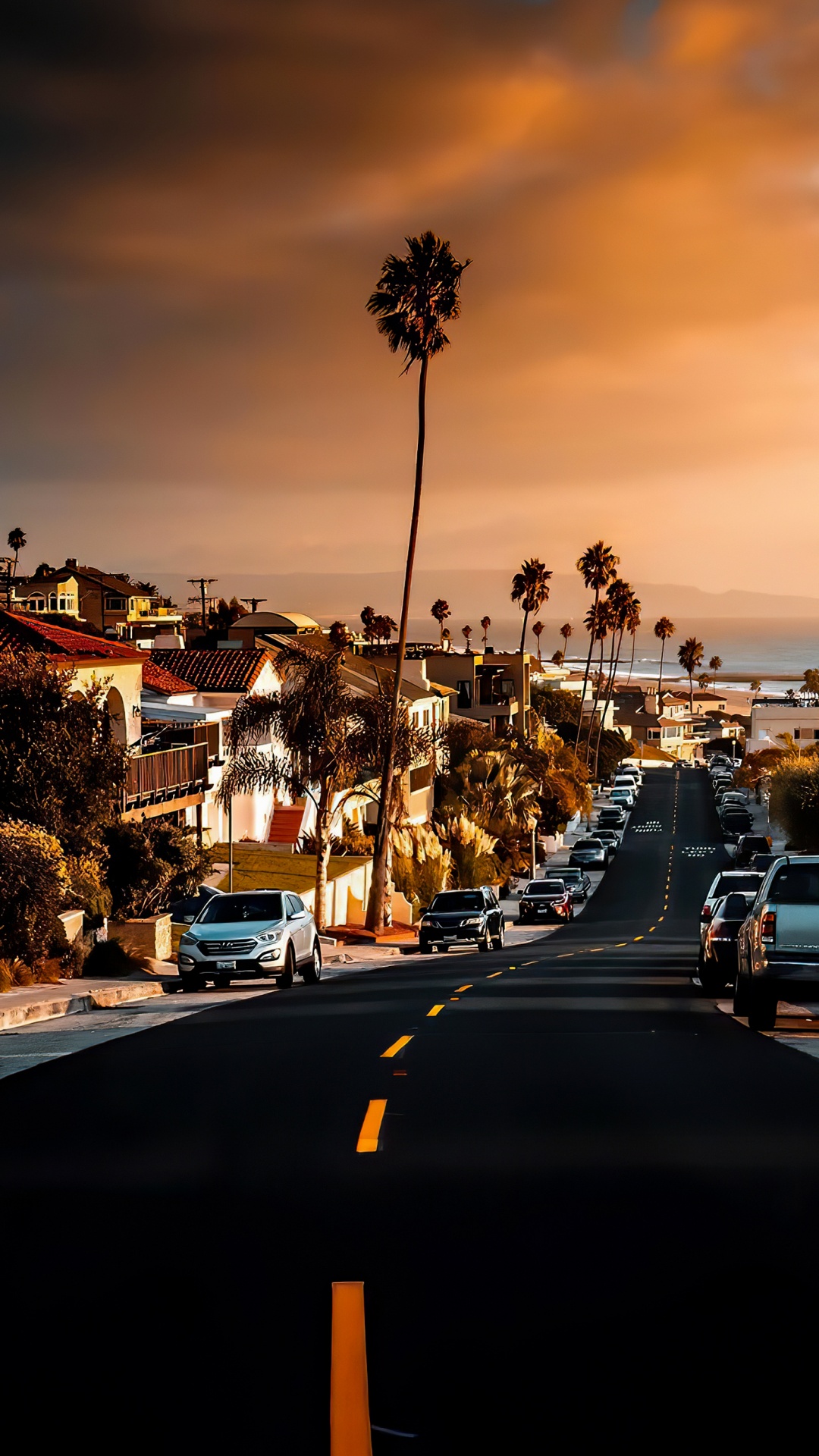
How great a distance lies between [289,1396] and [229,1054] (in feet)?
32.6

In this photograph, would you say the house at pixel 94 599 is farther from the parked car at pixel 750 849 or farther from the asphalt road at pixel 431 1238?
the asphalt road at pixel 431 1238

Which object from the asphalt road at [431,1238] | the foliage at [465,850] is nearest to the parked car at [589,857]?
the foliage at [465,850]

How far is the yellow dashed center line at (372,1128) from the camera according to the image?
34.2ft

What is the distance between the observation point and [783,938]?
1689cm

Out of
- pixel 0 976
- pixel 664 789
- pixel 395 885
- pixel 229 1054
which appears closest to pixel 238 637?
pixel 395 885

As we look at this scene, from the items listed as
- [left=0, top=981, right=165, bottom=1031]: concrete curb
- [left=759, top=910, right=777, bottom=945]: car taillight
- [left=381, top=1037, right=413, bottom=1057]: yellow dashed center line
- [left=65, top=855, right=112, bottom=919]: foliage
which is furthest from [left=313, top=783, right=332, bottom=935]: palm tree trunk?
[left=759, top=910, right=777, bottom=945]: car taillight

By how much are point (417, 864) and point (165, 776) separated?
16739 millimetres

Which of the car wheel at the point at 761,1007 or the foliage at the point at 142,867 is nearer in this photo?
the car wheel at the point at 761,1007

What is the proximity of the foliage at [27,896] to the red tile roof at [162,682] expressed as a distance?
94.7 feet

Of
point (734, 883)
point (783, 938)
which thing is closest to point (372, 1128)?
point (783, 938)

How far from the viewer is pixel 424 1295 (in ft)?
23.2

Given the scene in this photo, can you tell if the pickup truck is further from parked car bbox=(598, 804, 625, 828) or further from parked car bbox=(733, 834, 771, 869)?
parked car bbox=(598, 804, 625, 828)

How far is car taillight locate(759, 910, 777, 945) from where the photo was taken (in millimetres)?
16953

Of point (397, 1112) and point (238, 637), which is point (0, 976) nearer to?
point (397, 1112)
